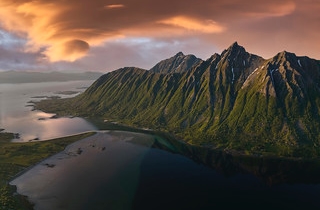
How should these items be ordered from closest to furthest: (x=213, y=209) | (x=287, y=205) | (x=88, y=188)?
(x=213, y=209) → (x=287, y=205) → (x=88, y=188)

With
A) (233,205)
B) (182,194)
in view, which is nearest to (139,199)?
(182,194)

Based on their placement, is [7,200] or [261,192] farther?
[261,192]

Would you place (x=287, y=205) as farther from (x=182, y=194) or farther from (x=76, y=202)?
(x=76, y=202)

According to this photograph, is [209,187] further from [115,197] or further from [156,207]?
[115,197]

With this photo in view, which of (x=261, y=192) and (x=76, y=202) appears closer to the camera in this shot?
(x=76, y=202)

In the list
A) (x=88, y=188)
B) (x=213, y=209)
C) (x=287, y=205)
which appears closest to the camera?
(x=213, y=209)

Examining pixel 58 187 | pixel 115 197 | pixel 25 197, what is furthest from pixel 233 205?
pixel 25 197

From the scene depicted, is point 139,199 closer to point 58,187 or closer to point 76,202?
point 76,202

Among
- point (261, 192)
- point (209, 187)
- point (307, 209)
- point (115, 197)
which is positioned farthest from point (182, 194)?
point (307, 209)
